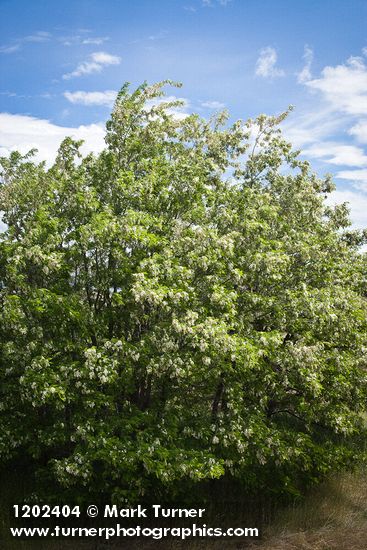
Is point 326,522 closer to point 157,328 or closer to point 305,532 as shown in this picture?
point 305,532

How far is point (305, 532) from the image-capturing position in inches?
628

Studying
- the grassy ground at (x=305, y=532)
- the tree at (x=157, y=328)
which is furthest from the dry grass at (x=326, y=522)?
the tree at (x=157, y=328)

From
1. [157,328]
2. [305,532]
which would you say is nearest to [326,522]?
[305,532]

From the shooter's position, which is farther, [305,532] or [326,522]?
[326,522]

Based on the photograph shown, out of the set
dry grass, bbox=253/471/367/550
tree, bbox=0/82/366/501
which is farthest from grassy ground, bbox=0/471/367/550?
tree, bbox=0/82/366/501

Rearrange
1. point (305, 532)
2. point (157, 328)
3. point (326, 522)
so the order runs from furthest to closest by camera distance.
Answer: point (326, 522)
point (305, 532)
point (157, 328)

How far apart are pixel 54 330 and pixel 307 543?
10.6 metres

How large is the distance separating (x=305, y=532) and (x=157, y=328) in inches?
354

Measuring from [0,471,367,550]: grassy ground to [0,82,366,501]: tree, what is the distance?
1.46 metres

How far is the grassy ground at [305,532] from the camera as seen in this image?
49.1 ft

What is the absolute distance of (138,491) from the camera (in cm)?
Answer: 1330

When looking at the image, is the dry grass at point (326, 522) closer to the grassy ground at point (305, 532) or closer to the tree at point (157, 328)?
the grassy ground at point (305, 532)

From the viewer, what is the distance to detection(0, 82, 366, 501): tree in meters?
13.1

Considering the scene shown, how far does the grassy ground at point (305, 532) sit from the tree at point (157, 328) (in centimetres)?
146
